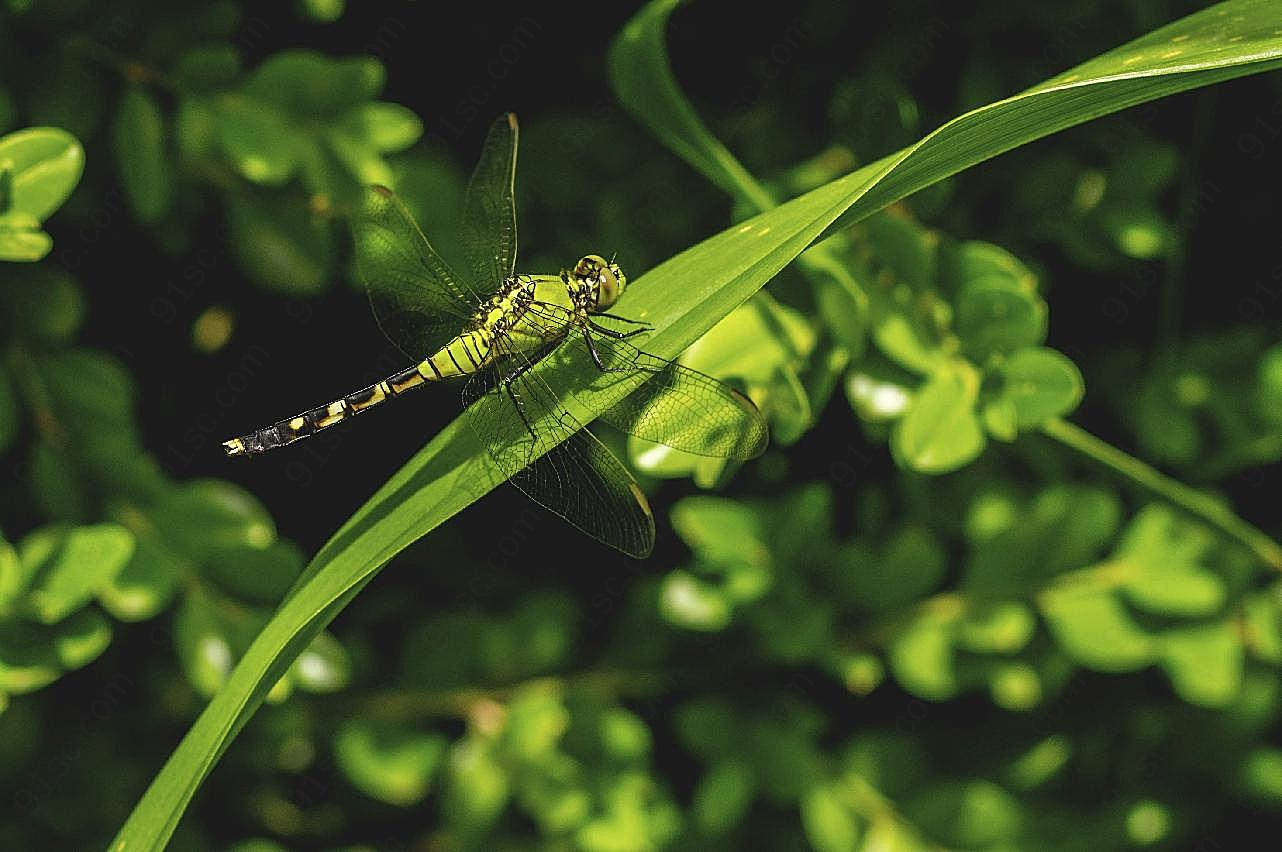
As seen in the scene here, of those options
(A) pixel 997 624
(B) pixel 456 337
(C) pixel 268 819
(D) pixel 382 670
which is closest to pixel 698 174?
(B) pixel 456 337

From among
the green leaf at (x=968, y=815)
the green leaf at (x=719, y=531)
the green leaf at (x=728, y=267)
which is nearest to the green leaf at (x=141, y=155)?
the green leaf at (x=728, y=267)

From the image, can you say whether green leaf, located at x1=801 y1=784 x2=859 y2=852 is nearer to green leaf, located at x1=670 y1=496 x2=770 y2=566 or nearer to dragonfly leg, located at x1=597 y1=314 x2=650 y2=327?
green leaf, located at x1=670 y1=496 x2=770 y2=566

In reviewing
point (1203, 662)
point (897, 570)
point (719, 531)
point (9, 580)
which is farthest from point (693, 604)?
point (9, 580)

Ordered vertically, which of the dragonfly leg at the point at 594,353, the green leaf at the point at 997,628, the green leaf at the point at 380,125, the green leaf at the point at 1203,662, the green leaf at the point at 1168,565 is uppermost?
the green leaf at the point at 380,125

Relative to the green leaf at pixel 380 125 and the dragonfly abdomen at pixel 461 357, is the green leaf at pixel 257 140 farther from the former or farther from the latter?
the dragonfly abdomen at pixel 461 357

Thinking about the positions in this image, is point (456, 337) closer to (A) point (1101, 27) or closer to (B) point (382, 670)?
(B) point (382, 670)

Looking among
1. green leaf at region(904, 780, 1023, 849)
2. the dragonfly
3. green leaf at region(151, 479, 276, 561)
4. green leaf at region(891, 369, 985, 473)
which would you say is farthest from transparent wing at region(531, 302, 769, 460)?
green leaf at region(904, 780, 1023, 849)
